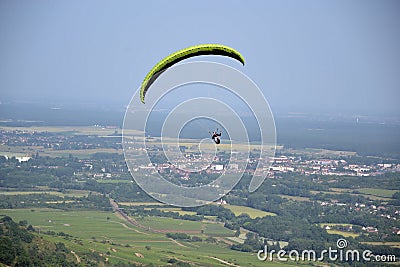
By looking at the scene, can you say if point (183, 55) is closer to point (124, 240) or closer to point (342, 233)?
point (124, 240)

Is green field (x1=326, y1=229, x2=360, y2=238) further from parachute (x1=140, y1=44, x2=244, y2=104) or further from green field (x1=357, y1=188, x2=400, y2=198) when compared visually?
parachute (x1=140, y1=44, x2=244, y2=104)

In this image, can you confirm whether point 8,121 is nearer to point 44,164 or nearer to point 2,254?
point 44,164

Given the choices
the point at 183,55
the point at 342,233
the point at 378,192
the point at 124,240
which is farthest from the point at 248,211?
the point at 183,55

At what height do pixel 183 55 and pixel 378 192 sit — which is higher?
pixel 183 55

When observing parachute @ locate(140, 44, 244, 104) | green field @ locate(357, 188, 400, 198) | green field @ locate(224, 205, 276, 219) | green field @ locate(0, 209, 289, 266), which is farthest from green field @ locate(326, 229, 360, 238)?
parachute @ locate(140, 44, 244, 104)

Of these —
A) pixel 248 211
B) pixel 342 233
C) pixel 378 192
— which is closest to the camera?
pixel 342 233

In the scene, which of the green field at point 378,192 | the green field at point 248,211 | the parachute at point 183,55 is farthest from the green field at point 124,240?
the parachute at point 183,55

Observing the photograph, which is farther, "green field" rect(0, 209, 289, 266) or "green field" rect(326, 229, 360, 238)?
"green field" rect(326, 229, 360, 238)
